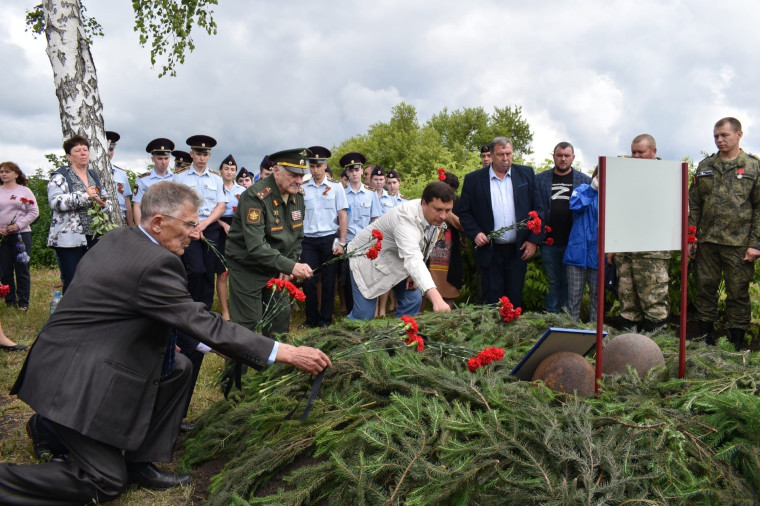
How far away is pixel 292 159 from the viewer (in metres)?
4.93

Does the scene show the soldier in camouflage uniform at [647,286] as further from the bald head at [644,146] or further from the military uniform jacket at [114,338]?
the military uniform jacket at [114,338]

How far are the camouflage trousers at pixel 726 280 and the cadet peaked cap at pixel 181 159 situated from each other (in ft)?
23.5

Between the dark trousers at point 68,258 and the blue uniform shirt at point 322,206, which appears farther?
the blue uniform shirt at point 322,206

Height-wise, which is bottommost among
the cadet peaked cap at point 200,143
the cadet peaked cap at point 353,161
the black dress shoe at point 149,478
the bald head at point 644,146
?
the black dress shoe at point 149,478

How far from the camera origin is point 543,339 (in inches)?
133

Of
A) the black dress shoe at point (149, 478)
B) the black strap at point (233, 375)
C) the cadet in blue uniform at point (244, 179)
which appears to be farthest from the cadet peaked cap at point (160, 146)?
the black dress shoe at point (149, 478)

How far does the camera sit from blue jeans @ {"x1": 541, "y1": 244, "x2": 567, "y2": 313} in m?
7.10

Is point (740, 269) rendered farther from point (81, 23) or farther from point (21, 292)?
point (21, 292)

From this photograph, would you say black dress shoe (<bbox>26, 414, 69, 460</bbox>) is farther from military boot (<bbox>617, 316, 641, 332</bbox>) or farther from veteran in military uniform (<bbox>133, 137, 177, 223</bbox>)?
military boot (<bbox>617, 316, 641, 332</bbox>)

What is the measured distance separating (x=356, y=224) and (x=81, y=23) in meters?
4.63

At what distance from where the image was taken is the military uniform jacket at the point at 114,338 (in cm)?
310

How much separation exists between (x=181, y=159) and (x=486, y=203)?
499cm

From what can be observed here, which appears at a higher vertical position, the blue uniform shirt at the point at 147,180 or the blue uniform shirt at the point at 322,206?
the blue uniform shirt at the point at 147,180

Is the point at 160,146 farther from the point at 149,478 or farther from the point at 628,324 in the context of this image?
the point at 628,324
